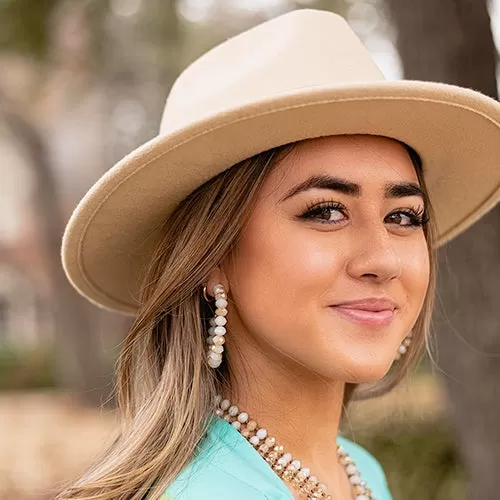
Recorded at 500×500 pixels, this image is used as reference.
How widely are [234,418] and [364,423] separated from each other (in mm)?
5152

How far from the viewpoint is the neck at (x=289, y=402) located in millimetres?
2305

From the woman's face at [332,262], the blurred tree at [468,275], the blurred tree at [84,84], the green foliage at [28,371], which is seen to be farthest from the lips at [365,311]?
the green foliage at [28,371]

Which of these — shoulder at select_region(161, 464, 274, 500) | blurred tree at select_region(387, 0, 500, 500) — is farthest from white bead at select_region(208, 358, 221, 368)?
blurred tree at select_region(387, 0, 500, 500)

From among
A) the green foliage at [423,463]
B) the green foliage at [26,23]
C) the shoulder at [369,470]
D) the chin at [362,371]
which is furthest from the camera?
the green foliage at [26,23]

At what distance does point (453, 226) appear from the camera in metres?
2.82

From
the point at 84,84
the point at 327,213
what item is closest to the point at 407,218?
the point at 327,213

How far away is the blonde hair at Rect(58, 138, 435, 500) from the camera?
6.97 feet

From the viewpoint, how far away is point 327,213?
2141mm

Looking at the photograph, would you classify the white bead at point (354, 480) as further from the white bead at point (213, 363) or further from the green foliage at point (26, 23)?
the green foliage at point (26, 23)

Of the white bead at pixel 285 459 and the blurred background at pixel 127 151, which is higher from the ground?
the blurred background at pixel 127 151

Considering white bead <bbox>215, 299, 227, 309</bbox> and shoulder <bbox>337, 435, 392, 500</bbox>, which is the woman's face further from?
shoulder <bbox>337, 435, 392, 500</bbox>

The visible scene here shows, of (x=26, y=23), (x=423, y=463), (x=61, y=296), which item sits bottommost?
(x=423, y=463)

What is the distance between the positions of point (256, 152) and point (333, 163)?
7.1 inches

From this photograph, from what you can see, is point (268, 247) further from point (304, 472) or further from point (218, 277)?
point (304, 472)
